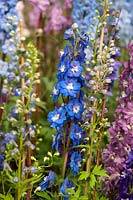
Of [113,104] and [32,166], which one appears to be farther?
[113,104]

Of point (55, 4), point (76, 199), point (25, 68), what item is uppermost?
point (55, 4)

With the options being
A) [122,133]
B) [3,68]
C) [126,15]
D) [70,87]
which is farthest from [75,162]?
[126,15]

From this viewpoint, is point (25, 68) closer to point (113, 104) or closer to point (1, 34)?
point (1, 34)

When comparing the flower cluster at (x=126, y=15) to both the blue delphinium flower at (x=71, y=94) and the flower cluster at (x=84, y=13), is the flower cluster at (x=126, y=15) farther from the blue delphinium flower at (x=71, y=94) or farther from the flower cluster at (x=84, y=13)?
the blue delphinium flower at (x=71, y=94)

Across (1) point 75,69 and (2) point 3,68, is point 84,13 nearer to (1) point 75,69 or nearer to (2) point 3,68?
(2) point 3,68

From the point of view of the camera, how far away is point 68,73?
4355 mm

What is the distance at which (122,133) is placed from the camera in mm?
4844

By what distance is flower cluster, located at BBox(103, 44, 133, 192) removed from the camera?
472 centimetres

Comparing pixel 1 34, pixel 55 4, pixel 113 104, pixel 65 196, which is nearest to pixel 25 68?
pixel 65 196

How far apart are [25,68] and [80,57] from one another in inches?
20.6

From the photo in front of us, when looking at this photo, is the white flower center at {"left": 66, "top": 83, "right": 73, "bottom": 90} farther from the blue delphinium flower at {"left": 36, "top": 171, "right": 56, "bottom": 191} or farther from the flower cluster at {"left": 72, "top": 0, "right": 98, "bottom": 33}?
the flower cluster at {"left": 72, "top": 0, "right": 98, "bottom": 33}

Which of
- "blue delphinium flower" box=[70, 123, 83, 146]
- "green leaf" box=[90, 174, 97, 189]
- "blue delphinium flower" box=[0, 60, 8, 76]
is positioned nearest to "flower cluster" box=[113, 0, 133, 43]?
"blue delphinium flower" box=[0, 60, 8, 76]

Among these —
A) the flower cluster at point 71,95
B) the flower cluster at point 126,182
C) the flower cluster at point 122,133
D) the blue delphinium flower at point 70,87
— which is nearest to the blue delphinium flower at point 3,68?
the flower cluster at point 122,133

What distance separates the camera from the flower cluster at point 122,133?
4719 millimetres
